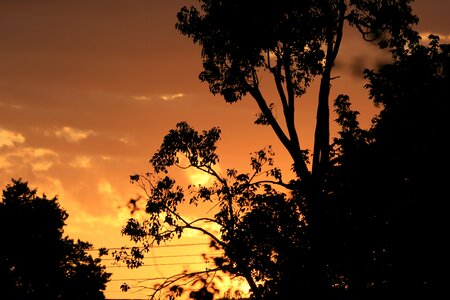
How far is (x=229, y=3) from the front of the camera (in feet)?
66.2

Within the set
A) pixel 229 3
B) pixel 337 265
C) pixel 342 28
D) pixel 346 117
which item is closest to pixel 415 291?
pixel 337 265

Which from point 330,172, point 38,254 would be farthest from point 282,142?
point 38,254

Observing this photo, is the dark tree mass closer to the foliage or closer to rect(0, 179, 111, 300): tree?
the foliage

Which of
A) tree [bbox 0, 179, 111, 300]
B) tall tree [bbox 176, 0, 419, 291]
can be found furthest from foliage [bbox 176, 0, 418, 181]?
tree [bbox 0, 179, 111, 300]

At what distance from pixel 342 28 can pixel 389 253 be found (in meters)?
9.31

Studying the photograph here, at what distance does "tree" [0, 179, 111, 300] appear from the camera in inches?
2085

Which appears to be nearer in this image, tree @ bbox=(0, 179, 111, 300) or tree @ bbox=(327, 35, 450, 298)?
tree @ bbox=(327, 35, 450, 298)

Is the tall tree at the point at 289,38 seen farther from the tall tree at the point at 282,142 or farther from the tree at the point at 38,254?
the tree at the point at 38,254

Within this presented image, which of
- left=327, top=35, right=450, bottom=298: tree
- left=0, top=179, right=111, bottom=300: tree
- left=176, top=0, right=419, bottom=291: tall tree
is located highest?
left=0, top=179, right=111, bottom=300: tree

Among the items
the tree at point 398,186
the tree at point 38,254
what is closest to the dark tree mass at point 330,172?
the tree at point 398,186

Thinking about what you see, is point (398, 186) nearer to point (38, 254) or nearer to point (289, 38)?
point (289, 38)

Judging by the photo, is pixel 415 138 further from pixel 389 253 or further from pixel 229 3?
pixel 229 3

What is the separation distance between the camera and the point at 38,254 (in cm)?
5391

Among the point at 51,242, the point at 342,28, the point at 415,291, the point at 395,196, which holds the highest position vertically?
the point at 51,242
